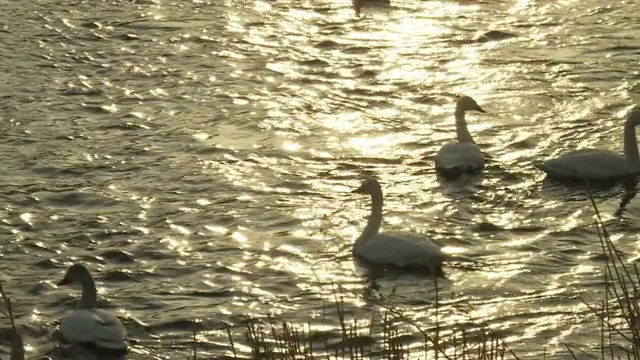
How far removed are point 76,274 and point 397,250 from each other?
2.68 m

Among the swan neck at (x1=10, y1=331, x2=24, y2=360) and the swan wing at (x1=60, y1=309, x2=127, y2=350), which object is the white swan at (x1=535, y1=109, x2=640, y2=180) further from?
the swan neck at (x1=10, y1=331, x2=24, y2=360)

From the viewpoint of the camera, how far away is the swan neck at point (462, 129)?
15828mm

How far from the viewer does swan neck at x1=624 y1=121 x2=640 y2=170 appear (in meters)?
15.4

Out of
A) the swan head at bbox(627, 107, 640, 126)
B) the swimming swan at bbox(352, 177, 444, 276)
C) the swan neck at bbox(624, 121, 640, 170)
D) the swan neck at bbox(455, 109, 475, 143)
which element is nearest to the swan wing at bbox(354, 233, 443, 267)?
the swimming swan at bbox(352, 177, 444, 276)

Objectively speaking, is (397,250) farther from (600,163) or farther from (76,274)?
(600,163)

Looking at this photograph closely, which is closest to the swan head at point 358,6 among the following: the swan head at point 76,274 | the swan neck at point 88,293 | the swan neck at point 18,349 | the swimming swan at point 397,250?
the swimming swan at point 397,250

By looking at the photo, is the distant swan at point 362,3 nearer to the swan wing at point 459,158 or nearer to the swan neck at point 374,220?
the swan wing at point 459,158

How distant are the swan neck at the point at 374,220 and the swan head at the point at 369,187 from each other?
0.04 metres

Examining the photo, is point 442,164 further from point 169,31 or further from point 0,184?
point 169,31

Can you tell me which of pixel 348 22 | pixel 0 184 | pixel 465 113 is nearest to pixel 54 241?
pixel 0 184

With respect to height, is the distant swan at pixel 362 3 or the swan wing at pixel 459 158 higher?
the swan wing at pixel 459 158

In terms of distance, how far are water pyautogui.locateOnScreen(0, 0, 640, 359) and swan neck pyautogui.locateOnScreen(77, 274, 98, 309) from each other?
324 mm

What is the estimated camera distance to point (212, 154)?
1598cm

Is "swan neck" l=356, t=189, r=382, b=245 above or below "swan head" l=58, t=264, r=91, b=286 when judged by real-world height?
below
